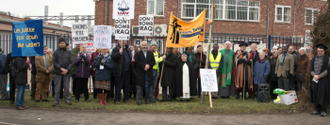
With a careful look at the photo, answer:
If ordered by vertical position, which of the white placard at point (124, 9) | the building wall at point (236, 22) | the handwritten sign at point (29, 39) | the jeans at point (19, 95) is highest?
the building wall at point (236, 22)

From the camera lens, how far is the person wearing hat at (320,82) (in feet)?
28.2

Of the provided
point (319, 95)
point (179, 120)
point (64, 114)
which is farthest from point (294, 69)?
point (64, 114)

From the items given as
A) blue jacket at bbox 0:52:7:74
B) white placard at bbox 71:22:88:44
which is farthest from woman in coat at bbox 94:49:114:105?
blue jacket at bbox 0:52:7:74

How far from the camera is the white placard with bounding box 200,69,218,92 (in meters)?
9.89

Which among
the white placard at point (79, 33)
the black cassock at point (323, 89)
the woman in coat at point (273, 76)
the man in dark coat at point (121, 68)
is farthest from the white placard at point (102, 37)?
the black cassock at point (323, 89)

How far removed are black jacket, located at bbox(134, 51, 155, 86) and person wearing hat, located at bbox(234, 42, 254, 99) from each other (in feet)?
12.0

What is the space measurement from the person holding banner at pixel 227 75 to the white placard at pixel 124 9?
13.3 feet

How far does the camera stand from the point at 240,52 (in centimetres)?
1169

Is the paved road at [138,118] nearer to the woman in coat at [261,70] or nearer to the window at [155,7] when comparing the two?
the woman in coat at [261,70]

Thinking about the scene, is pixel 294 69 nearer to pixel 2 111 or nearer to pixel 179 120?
pixel 179 120

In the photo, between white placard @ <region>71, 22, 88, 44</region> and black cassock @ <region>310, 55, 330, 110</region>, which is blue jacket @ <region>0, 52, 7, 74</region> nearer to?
white placard @ <region>71, 22, 88, 44</region>

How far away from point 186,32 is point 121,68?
2.76 metres

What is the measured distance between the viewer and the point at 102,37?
1068 centimetres

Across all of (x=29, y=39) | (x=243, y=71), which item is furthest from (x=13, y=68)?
(x=243, y=71)
